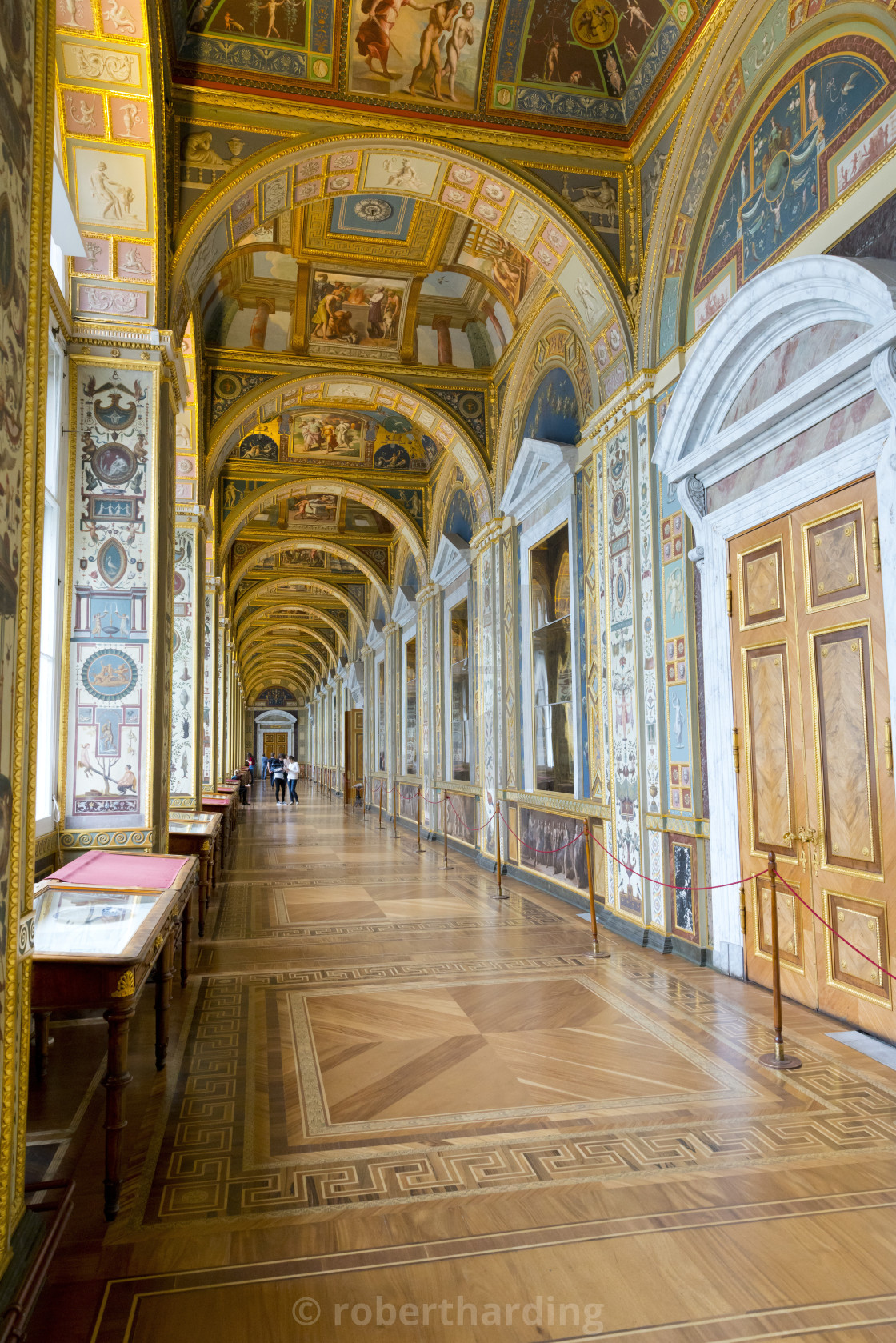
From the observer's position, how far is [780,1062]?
4.53m

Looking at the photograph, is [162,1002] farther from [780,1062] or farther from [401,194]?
[401,194]

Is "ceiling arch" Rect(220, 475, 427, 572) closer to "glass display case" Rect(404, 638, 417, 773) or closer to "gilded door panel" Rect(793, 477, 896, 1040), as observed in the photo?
"glass display case" Rect(404, 638, 417, 773)

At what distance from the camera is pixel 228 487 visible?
16125 millimetres

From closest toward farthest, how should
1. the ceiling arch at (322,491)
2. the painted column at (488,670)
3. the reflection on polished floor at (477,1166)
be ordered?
the reflection on polished floor at (477,1166)
the painted column at (488,670)
the ceiling arch at (322,491)

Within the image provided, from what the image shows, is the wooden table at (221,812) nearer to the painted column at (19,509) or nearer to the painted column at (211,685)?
the painted column at (211,685)

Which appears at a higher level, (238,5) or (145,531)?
(238,5)

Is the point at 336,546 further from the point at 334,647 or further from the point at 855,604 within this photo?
the point at 855,604

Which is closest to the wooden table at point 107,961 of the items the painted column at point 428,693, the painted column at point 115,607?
the painted column at point 115,607

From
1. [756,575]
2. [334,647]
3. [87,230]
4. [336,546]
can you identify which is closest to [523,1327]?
[756,575]

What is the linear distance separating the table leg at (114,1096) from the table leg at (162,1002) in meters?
1.27

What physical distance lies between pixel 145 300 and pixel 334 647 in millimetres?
27721

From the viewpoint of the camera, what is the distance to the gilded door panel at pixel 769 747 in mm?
5785

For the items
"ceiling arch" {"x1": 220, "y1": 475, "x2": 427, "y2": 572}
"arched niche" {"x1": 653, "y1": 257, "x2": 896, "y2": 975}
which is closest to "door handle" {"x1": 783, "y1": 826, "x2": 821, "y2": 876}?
"arched niche" {"x1": 653, "y1": 257, "x2": 896, "y2": 975}

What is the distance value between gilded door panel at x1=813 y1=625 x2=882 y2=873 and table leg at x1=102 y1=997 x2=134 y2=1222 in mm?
3977
